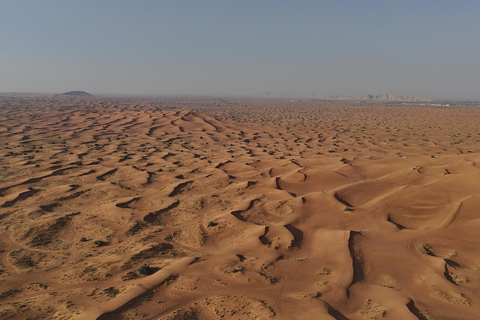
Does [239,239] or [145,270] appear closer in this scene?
[145,270]

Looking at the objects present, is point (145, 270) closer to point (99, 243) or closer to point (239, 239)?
point (99, 243)

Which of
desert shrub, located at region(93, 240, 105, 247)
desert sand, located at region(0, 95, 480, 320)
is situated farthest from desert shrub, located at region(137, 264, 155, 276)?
desert shrub, located at region(93, 240, 105, 247)

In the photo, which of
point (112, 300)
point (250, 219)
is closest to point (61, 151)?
point (250, 219)

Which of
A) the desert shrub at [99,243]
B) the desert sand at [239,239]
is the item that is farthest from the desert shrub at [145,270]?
the desert shrub at [99,243]

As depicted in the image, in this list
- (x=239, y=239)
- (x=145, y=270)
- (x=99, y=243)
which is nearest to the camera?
(x=145, y=270)

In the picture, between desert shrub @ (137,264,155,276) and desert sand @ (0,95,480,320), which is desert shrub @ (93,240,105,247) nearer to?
desert sand @ (0,95,480,320)

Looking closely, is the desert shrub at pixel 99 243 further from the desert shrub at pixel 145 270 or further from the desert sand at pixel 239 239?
the desert shrub at pixel 145 270

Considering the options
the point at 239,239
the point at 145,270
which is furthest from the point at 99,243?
the point at 239,239

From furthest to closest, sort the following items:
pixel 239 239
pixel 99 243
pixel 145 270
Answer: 1. pixel 239 239
2. pixel 99 243
3. pixel 145 270
